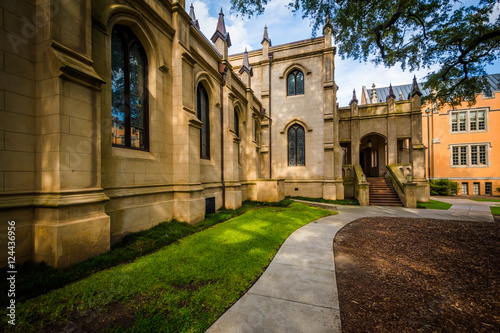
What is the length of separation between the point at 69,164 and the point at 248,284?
164 inches

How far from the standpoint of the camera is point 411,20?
8594mm

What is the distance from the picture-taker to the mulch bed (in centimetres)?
271

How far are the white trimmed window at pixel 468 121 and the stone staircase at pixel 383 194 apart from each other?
61.3 ft

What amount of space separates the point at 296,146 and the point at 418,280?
14326mm

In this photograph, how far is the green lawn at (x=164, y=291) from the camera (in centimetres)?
257

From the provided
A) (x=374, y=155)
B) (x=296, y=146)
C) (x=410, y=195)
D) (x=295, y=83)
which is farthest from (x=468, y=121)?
(x=296, y=146)

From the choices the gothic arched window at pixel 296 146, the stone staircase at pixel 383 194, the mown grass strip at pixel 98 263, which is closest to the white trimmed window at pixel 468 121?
the stone staircase at pixel 383 194

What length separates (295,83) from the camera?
58.4 feet

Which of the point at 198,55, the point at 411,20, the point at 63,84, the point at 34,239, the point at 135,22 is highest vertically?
the point at 411,20

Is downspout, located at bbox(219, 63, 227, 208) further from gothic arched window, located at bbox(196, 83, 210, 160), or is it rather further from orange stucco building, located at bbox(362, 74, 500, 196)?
orange stucco building, located at bbox(362, 74, 500, 196)

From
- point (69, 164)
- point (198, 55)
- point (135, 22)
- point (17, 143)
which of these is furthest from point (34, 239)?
point (198, 55)

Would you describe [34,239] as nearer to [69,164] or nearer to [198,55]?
[69,164]

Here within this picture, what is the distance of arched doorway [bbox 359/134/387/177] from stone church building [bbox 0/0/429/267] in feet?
24.0

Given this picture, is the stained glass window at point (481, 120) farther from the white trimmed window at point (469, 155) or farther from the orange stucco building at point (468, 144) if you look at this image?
the white trimmed window at point (469, 155)
